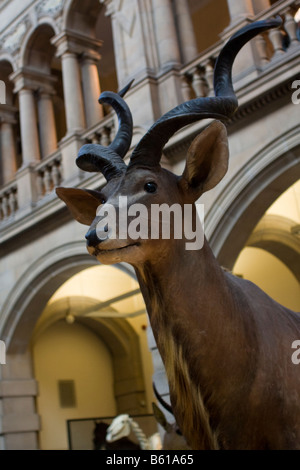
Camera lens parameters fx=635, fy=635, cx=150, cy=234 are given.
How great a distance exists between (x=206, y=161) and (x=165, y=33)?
286 inches

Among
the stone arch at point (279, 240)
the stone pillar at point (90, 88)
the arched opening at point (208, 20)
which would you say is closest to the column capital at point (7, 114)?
the stone pillar at point (90, 88)

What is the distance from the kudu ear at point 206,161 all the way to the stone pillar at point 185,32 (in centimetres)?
Answer: 727

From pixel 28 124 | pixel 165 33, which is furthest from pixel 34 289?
pixel 165 33

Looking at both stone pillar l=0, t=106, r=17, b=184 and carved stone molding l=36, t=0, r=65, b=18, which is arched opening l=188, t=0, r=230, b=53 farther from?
stone pillar l=0, t=106, r=17, b=184

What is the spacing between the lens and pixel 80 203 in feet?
8.39

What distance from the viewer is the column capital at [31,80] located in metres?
12.1

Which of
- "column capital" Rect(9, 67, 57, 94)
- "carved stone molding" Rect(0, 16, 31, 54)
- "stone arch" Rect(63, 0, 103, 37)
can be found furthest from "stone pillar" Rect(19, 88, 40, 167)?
"stone arch" Rect(63, 0, 103, 37)

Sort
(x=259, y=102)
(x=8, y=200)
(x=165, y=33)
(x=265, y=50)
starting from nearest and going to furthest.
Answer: (x=259, y=102)
(x=265, y=50)
(x=165, y=33)
(x=8, y=200)

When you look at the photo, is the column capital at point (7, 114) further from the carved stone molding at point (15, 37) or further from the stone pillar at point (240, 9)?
the stone pillar at point (240, 9)

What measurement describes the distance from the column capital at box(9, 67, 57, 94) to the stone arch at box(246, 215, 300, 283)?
5097mm

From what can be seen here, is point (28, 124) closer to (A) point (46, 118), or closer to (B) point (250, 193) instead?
(A) point (46, 118)

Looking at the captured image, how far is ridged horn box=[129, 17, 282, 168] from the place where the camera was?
2268mm

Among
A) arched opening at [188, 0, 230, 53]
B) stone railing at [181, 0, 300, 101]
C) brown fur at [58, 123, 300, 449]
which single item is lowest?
brown fur at [58, 123, 300, 449]
